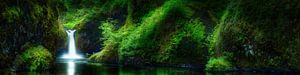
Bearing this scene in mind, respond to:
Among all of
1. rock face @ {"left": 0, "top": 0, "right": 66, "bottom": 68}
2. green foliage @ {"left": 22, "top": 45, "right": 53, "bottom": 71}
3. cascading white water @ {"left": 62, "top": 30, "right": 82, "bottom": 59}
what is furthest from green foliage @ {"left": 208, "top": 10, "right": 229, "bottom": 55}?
cascading white water @ {"left": 62, "top": 30, "right": 82, "bottom": 59}

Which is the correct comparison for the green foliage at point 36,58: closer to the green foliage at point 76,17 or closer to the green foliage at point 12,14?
the green foliage at point 12,14

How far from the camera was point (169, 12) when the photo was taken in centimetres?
5206

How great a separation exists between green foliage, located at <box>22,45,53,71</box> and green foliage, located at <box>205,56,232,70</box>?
448 inches

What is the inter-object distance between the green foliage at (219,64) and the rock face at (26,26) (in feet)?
34.9

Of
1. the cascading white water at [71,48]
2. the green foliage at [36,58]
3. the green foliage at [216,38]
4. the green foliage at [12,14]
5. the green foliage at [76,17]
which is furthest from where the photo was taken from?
the green foliage at [76,17]

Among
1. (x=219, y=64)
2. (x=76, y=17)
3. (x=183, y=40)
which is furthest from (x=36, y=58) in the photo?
(x=76, y=17)

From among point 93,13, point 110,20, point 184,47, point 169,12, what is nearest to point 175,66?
point 184,47

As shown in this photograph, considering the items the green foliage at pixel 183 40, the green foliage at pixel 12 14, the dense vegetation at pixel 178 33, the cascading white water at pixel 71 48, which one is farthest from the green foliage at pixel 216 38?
the cascading white water at pixel 71 48

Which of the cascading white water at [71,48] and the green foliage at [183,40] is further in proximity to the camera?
the cascading white water at [71,48]

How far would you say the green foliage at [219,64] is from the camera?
43.2 metres

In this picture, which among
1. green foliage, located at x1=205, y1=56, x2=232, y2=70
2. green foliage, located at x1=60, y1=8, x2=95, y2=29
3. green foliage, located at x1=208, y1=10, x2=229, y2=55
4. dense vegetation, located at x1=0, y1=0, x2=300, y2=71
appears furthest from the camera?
green foliage, located at x1=60, y1=8, x2=95, y2=29

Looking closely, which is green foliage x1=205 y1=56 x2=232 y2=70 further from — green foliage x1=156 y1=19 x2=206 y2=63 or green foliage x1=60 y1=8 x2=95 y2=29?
green foliage x1=60 y1=8 x2=95 y2=29

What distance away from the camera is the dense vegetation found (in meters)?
40.0

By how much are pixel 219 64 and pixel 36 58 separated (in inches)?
503
